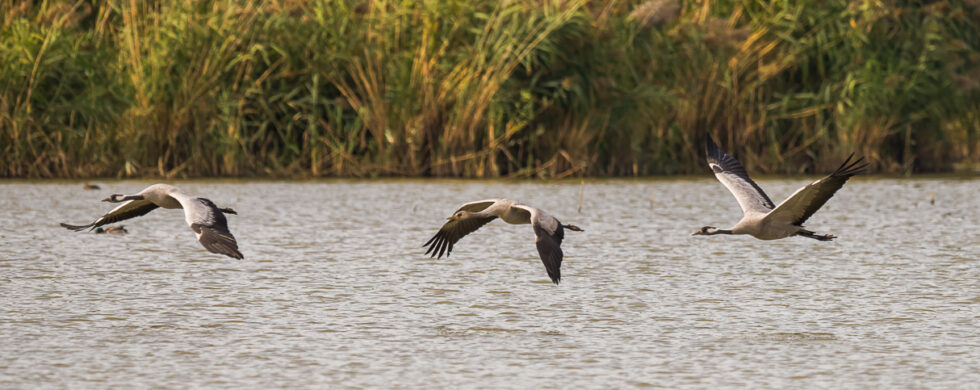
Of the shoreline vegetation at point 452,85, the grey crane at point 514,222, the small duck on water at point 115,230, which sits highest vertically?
the shoreline vegetation at point 452,85

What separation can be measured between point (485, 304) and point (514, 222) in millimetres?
619

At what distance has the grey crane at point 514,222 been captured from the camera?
25.2 ft

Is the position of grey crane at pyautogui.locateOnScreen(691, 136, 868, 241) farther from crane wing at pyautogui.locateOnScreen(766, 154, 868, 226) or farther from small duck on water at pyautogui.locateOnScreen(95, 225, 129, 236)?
small duck on water at pyautogui.locateOnScreen(95, 225, 129, 236)

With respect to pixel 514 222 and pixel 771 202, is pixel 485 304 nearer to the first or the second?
pixel 514 222

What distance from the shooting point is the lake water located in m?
6.38

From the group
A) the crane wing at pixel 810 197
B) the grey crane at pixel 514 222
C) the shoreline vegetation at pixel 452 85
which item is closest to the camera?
the grey crane at pixel 514 222

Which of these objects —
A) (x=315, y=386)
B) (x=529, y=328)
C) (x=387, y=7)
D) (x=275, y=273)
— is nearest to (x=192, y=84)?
(x=387, y=7)

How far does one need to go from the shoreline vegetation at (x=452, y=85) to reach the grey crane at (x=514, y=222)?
27.2ft

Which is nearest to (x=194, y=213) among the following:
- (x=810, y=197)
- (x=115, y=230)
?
(x=810, y=197)

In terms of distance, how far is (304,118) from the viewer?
58.6 feet

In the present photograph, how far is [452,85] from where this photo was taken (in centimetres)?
1755

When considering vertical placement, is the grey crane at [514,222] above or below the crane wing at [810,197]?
below

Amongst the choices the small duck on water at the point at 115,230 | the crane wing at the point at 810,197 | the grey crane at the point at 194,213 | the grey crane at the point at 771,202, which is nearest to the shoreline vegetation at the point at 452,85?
the small duck on water at the point at 115,230

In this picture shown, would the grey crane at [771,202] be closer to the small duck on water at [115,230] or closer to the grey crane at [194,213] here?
the grey crane at [194,213]
